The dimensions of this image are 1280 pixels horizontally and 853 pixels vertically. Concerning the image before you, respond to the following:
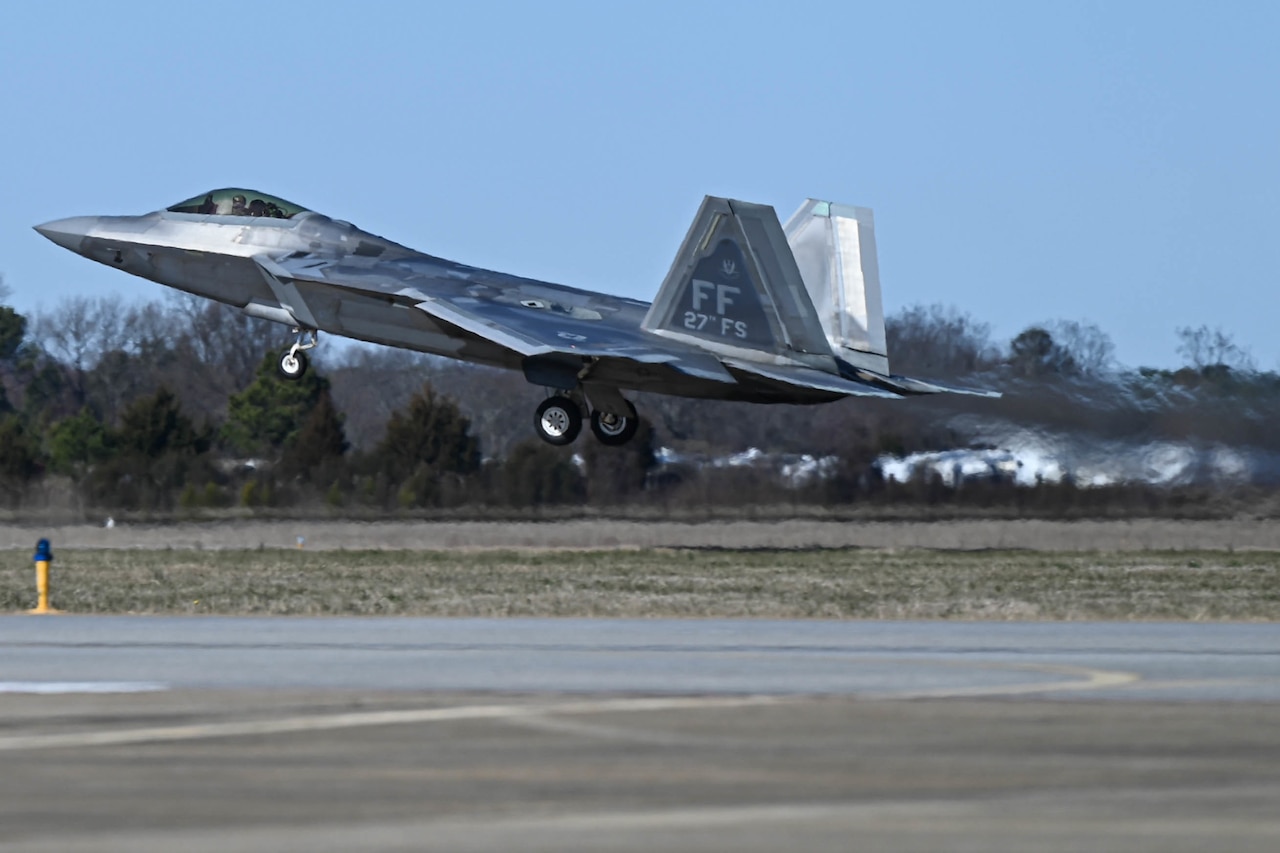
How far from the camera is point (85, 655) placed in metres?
17.5

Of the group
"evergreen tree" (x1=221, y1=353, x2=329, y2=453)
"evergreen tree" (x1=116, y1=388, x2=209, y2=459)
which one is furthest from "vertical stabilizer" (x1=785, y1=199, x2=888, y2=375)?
"evergreen tree" (x1=221, y1=353, x2=329, y2=453)

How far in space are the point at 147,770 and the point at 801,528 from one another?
29.1 meters

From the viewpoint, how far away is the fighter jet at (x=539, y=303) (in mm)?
30922

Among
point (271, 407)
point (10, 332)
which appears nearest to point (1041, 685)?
point (271, 407)

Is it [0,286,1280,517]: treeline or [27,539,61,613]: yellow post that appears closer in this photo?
[27,539,61,613]: yellow post

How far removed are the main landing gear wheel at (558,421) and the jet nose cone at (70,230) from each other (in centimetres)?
862

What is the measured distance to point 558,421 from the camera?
104ft

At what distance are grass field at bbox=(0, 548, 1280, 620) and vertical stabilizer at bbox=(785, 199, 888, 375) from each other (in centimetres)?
415

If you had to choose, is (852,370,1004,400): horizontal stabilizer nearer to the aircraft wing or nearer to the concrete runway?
the aircraft wing

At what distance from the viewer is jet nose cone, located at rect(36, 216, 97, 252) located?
108ft

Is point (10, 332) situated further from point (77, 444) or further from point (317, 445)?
point (317, 445)

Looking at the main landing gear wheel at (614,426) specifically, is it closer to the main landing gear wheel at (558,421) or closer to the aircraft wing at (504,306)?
the main landing gear wheel at (558,421)

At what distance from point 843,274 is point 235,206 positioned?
36.0ft

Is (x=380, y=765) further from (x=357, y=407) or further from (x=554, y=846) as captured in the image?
(x=357, y=407)
